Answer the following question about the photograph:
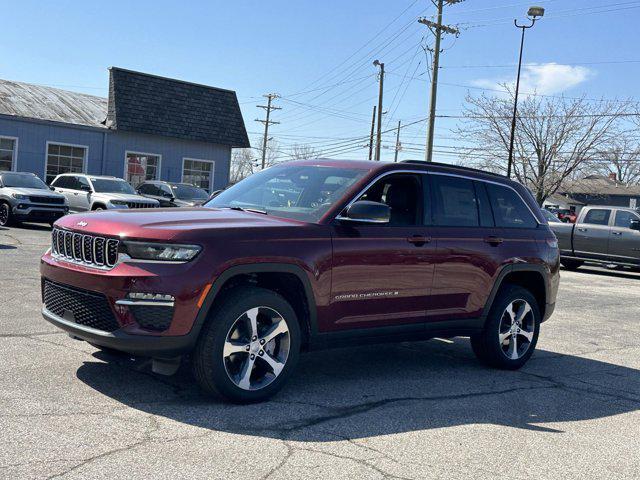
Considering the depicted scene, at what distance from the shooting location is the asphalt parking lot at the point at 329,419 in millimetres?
4074

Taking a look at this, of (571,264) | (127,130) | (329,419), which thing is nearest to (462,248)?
(329,419)

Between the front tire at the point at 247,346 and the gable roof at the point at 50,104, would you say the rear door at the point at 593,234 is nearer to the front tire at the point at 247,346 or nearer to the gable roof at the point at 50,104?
the front tire at the point at 247,346

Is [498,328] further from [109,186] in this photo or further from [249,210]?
[109,186]

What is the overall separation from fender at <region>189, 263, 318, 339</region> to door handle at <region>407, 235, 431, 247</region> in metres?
1.12

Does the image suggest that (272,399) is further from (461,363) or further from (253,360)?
(461,363)

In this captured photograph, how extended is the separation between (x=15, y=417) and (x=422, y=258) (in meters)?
3.31

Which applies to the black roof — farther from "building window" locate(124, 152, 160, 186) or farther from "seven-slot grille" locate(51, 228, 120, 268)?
"seven-slot grille" locate(51, 228, 120, 268)

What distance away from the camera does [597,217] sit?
67.3 feet

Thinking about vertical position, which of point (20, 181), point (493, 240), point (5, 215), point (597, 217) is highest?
point (597, 217)

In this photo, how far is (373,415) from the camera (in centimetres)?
520

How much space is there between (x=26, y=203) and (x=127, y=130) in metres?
10.2

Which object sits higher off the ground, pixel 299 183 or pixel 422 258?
pixel 299 183

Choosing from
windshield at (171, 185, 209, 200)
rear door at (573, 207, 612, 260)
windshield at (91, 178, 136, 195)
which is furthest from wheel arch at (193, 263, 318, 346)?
windshield at (171, 185, 209, 200)

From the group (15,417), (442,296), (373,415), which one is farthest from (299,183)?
(15,417)
